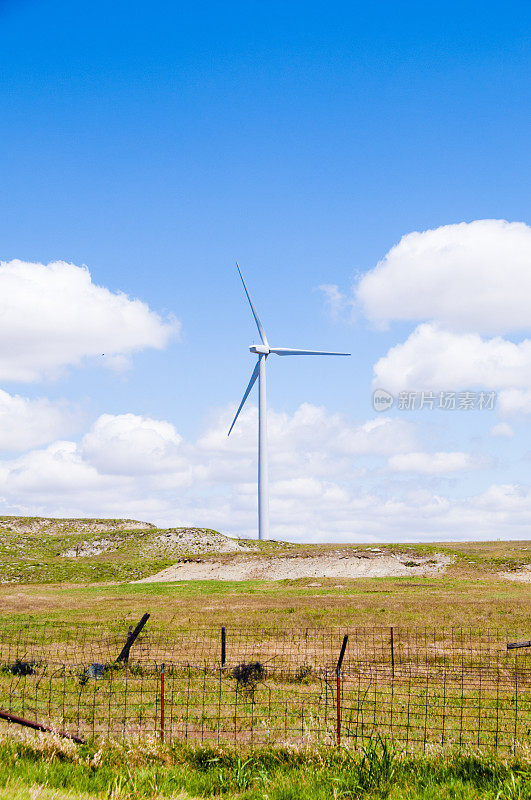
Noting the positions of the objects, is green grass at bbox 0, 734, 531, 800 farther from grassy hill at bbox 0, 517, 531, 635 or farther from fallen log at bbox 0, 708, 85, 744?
grassy hill at bbox 0, 517, 531, 635

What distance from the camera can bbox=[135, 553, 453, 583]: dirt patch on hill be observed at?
72.6m

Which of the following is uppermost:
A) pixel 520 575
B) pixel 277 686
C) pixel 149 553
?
pixel 277 686

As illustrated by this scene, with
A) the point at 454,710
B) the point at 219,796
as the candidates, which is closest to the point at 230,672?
the point at 454,710

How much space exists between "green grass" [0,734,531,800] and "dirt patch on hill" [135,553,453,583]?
2419 inches

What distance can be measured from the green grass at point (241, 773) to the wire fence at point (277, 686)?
2.42 feet

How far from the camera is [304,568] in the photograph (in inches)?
2933

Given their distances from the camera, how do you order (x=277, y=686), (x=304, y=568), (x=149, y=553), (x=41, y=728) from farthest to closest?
(x=149, y=553)
(x=304, y=568)
(x=277, y=686)
(x=41, y=728)

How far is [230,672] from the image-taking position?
1938 cm

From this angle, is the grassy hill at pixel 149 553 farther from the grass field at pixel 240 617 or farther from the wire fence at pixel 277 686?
the wire fence at pixel 277 686

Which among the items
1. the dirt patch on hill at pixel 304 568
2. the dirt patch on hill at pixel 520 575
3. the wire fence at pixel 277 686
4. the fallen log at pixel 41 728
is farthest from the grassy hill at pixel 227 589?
the fallen log at pixel 41 728

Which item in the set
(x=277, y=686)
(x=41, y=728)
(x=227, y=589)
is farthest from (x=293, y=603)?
(x=41, y=728)

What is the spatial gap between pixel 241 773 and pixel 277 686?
8371 millimetres

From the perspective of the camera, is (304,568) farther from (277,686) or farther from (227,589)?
(277,686)

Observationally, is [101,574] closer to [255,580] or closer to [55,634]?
[255,580]
